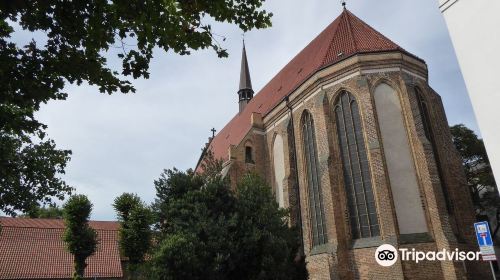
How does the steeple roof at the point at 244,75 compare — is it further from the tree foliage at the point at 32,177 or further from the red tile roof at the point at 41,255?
the tree foliage at the point at 32,177

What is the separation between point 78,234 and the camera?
18.8 metres

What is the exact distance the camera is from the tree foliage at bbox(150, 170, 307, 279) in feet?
39.7

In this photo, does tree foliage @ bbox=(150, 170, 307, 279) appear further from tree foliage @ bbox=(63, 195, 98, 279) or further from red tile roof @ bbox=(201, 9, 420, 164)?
red tile roof @ bbox=(201, 9, 420, 164)

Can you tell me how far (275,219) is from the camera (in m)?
14.5

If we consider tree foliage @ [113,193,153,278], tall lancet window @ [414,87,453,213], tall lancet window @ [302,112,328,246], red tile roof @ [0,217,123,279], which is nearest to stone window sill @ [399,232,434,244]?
tall lancet window @ [414,87,453,213]

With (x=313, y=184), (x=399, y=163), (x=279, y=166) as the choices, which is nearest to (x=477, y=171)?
(x=399, y=163)

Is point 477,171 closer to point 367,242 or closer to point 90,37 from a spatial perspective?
point 367,242

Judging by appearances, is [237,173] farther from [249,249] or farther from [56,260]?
[56,260]

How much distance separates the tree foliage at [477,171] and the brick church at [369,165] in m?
11.7

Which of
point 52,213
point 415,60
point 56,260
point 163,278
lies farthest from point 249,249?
point 52,213

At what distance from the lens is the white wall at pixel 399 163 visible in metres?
15.3

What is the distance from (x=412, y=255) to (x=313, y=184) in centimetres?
587

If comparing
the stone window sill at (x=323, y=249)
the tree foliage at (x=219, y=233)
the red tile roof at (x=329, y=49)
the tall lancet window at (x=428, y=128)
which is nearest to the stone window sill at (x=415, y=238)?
the tall lancet window at (x=428, y=128)

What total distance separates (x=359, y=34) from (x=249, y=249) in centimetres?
1296
